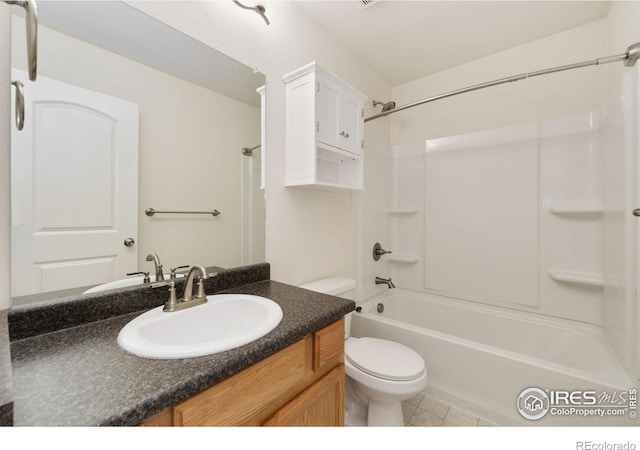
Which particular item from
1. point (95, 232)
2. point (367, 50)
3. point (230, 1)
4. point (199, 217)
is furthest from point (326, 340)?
point (367, 50)

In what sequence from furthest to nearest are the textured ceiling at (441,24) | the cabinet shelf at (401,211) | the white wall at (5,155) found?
the cabinet shelf at (401,211) < the textured ceiling at (441,24) < the white wall at (5,155)

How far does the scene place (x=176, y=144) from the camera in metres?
1.03

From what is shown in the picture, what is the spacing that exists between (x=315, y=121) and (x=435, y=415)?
1767 millimetres

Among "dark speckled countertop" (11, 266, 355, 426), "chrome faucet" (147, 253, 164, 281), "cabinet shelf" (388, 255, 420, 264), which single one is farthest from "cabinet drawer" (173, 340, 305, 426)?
"cabinet shelf" (388, 255, 420, 264)

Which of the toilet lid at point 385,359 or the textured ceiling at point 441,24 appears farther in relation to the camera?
the textured ceiling at point 441,24

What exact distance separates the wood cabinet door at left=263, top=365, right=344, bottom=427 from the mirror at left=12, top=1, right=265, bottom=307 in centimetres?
64

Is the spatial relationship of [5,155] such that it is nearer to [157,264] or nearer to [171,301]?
[157,264]

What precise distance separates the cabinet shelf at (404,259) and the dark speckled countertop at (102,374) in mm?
1688

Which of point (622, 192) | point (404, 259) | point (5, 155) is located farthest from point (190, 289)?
point (622, 192)

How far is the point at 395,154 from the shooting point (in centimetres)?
245

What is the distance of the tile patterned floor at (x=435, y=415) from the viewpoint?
4.62 feet
